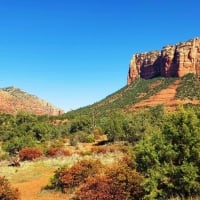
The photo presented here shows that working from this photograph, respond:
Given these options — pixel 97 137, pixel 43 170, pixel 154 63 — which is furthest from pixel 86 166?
pixel 154 63

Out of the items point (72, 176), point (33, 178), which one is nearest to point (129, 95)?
point (33, 178)

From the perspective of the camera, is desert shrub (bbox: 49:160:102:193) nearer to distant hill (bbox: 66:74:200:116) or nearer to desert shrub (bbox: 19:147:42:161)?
desert shrub (bbox: 19:147:42:161)

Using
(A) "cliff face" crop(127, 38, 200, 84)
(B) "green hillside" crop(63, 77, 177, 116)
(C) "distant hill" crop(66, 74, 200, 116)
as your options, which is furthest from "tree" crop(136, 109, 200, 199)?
(A) "cliff face" crop(127, 38, 200, 84)

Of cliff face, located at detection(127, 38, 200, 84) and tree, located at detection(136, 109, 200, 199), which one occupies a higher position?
cliff face, located at detection(127, 38, 200, 84)

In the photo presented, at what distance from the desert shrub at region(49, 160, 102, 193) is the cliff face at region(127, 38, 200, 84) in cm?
14169

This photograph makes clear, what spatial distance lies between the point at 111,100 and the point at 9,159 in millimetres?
119325

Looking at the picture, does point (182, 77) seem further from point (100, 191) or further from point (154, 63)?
point (100, 191)

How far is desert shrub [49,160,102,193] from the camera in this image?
23.6 m

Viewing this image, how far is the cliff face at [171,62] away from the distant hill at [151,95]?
424 centimetres

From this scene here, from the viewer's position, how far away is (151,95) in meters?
150

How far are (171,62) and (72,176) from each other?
149m

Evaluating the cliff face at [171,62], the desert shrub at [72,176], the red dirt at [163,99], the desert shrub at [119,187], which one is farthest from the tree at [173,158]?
the cliff face at [171,62]

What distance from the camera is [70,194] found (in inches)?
887

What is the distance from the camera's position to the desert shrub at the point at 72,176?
77.3 feet
